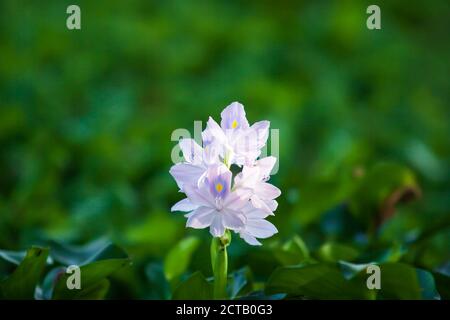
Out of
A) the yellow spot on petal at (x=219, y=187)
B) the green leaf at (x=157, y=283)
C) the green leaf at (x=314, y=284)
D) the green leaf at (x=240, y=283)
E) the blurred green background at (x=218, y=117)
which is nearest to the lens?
the yellow spot on petal at (x=219, y=187)

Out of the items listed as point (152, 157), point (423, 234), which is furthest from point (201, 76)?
point (423, 234)

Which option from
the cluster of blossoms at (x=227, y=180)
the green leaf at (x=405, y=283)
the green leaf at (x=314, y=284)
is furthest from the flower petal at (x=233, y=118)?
the green leaf at (x=405, y=283)


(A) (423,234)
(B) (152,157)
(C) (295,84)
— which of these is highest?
(C) (295,84)

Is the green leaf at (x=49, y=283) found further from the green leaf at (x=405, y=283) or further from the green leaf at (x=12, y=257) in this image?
the green leaf at (x=405, y=283)

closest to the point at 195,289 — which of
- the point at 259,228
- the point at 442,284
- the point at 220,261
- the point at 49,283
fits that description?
the point at 220,261

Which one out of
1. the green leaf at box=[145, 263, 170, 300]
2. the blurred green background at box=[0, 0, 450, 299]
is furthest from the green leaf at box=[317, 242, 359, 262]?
the green leaf at box=[145, 263, 170, 300]

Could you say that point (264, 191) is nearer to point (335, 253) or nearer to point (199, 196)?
point (199, 196)

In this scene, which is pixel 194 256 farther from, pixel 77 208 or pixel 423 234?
pixel 77 208
